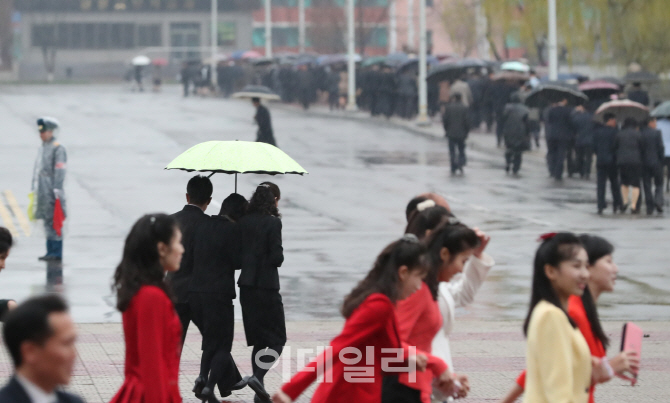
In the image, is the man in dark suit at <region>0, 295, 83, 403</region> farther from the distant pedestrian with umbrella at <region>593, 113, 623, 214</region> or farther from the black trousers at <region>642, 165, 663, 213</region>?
the black trousers at <region>642, 165, 663, 213</region>

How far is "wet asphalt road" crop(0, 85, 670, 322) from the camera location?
13.4 metres

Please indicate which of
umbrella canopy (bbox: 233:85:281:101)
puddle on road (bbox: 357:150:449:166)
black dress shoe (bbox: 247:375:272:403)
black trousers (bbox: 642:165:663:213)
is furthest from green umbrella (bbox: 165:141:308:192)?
puddle on road (bbox: 357:150:449:166)

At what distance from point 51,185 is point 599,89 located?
54.9 feet

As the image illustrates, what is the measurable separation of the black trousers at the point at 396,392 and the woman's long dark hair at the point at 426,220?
92cm

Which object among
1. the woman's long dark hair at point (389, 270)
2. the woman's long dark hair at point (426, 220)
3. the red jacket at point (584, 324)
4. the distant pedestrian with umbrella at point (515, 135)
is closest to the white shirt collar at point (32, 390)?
the woman's long dark hair at point (389, 270)

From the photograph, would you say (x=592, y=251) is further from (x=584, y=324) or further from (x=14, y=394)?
(x=14, y=394)

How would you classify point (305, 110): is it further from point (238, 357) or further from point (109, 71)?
point (109, 71)

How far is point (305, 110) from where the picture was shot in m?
46.4

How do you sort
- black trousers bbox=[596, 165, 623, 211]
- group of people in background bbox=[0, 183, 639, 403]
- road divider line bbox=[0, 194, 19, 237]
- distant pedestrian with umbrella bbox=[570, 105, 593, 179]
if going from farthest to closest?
distant pedestrian with umbrella bbox=[570, 105, 593, 179]
black trousers bbox=[596, 165, 623, 211]
road divider line bbox=[0, 194, 19, 237]
group of people in background bbox=[0, 183, 639, 403]

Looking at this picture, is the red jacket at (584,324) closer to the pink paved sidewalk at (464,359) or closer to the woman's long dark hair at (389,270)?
the woman's long dark hair at (389,270)

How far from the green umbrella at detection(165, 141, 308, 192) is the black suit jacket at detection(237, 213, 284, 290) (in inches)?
14.3

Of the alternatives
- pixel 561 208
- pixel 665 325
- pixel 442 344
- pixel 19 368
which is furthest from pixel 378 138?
pixel 19 368

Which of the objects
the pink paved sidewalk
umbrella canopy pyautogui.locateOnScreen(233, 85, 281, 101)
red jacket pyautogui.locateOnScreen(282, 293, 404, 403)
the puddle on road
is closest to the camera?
red jacket pyautogui.locateOnScreen(282, 293, 404, 403)

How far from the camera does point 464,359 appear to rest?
984 cm
